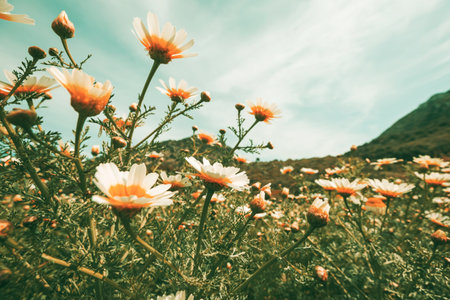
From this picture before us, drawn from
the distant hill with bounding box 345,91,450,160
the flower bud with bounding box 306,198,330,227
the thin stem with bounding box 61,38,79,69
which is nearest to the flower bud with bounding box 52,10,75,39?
the thin stem with bounding box 61,38,79,69

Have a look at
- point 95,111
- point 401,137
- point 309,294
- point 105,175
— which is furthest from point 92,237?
point 401,137

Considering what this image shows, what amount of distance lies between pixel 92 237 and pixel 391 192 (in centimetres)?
256

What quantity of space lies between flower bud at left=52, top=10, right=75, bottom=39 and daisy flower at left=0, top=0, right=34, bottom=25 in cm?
33

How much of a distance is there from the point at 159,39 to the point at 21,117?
781 mm

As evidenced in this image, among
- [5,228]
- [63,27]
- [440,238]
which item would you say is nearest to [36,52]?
[63,27]

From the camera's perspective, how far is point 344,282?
2.67 meters

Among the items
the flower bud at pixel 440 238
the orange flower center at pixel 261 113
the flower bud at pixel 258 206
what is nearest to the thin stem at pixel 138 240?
the flower bud at pixel 258 206

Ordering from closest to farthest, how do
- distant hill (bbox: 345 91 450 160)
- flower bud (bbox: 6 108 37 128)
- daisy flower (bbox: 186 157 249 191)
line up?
1. flower bud (bbox: 6 108 37 128)
2. daisy flower (bbox: 186 157 249 191)
3. distant hill (bbox: 345 91 450 160)

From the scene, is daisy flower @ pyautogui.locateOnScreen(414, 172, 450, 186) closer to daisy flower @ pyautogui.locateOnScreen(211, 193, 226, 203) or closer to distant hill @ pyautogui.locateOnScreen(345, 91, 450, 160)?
distant hill @ pyautogui.locateOnScreen(345, 91, 450, 160)

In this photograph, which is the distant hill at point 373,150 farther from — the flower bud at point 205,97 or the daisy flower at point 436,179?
the daisy flower at point 436,179

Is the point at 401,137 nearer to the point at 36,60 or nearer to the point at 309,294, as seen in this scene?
the point at 309,294

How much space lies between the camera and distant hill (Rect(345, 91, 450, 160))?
18.0 metres

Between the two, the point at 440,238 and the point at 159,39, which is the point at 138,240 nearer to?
the point at 159,39

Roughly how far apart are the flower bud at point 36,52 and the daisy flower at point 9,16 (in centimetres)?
24
